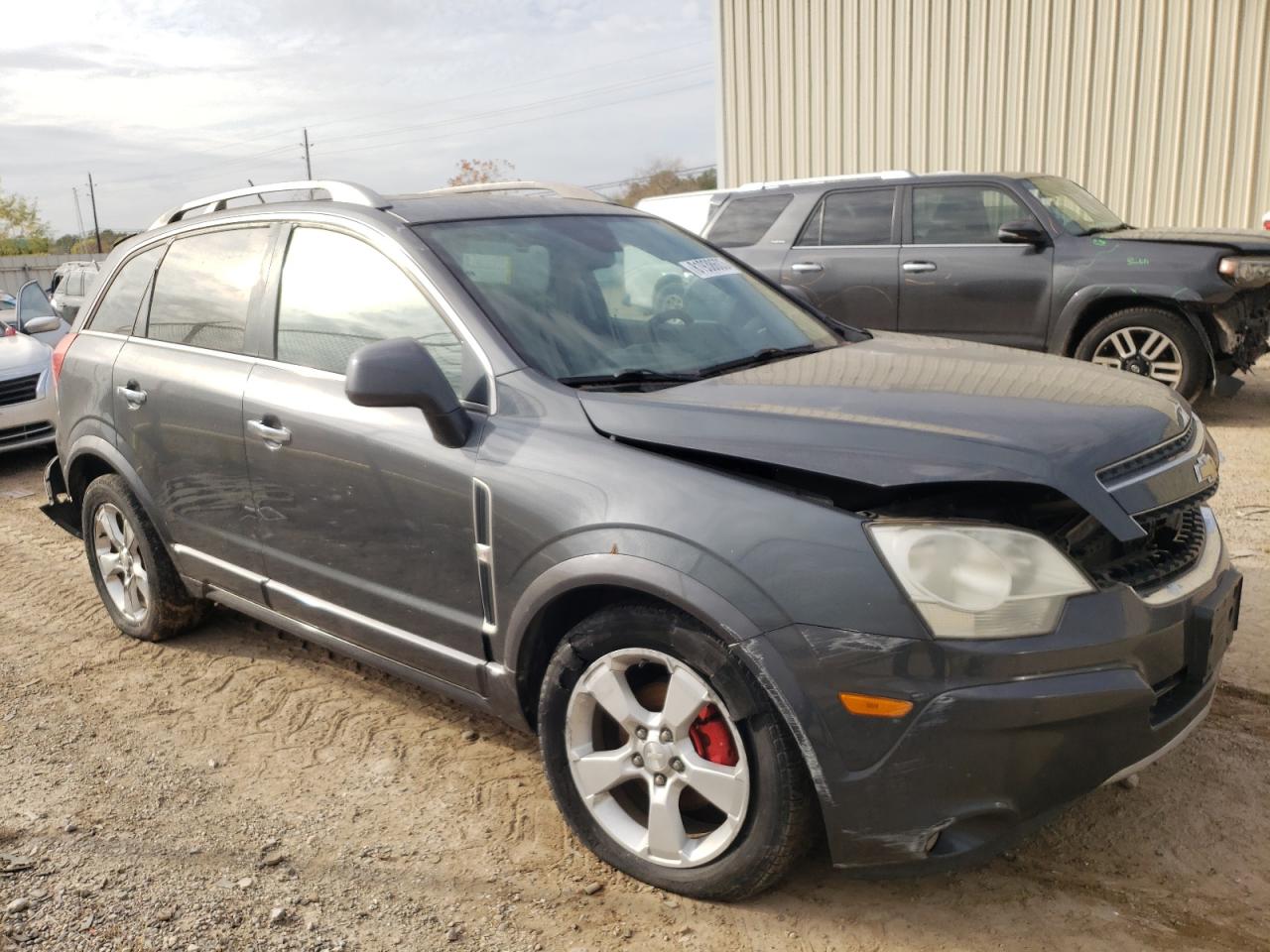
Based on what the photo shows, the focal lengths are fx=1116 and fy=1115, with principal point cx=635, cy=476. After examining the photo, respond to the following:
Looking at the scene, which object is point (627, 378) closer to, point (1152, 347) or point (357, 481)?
point (357, 481)

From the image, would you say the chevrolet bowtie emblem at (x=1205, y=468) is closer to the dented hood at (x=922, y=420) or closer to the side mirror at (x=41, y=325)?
the dented hood at (x=922, y=420)

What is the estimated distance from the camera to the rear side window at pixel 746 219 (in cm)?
929

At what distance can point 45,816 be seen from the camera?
11.0 ft

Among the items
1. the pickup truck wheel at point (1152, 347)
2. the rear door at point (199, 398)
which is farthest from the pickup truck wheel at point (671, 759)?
the pickup truck wheel at point (1152, 347)

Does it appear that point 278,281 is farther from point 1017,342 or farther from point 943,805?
point 1017,342

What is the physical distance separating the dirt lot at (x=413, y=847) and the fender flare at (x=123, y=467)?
62 centimetres

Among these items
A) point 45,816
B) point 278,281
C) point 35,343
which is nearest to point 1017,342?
point 278,281

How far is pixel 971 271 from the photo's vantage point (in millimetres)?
8234

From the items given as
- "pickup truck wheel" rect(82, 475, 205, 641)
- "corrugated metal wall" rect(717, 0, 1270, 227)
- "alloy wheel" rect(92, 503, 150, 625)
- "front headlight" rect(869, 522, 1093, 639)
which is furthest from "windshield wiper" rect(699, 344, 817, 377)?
"corrugated metal wall" rect(717, 0, 1270, 227)

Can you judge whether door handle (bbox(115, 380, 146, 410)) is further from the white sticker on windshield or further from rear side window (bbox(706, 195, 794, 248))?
rear side window (bbox(706, 195, 794, 248))

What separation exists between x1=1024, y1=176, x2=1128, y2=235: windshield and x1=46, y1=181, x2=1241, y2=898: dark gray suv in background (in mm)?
4986

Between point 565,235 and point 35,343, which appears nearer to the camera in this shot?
point 565,235

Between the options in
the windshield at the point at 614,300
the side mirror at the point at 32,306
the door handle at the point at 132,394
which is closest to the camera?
the windshield at the point at 614,300

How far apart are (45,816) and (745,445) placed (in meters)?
2.42
